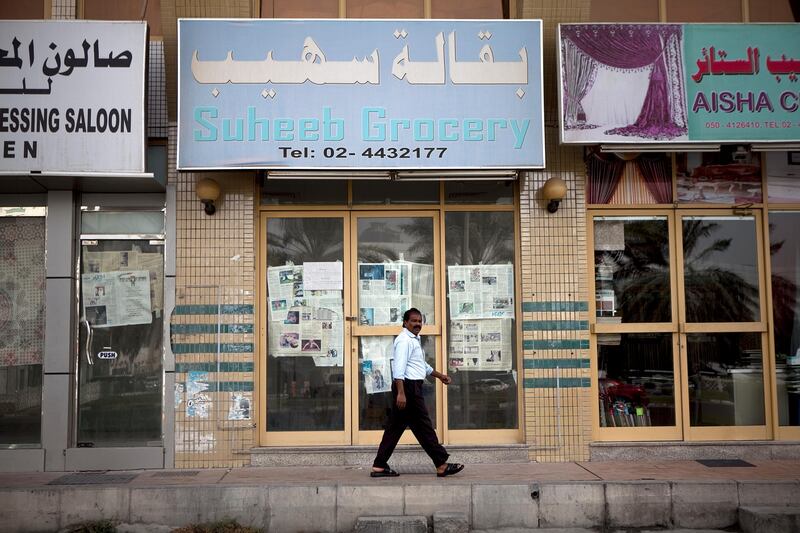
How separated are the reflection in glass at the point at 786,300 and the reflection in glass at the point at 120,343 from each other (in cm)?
724

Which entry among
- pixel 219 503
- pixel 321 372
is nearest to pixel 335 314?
pixel 321 372

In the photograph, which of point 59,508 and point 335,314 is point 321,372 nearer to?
point 335,314

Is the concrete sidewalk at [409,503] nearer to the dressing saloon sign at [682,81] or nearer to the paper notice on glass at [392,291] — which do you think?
the paper notice on glass at [392,291]

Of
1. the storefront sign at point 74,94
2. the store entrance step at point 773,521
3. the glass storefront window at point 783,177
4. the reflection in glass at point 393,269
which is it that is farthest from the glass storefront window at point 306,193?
the store entrance step at point 773,521

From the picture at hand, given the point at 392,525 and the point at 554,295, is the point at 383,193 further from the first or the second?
the point at 392,525

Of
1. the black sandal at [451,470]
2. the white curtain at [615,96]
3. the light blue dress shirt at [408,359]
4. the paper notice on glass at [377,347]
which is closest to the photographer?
the light blue dress shirt at [408,359]

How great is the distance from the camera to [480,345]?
8.74 m

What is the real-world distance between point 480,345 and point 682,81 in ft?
12.2

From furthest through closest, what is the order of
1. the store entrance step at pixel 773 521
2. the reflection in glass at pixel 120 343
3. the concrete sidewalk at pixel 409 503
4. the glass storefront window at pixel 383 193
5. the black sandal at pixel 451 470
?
the glass storefront window at pixel 383 193, the reflection in glass at pixel 120 343, the black sandal at pixel 451 470, the concrete sidewalk at pixel 409 503, the store entrance step at pixel 773 521

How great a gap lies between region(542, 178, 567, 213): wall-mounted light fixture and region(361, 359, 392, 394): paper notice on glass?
8.54ft

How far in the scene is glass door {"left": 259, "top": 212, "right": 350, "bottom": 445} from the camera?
8.62 metres

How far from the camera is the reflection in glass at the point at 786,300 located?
351 inches

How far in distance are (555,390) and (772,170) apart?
3.78 m

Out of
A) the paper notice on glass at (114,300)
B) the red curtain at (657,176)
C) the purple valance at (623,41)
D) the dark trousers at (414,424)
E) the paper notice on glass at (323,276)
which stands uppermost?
the purple valance at (623,41)
